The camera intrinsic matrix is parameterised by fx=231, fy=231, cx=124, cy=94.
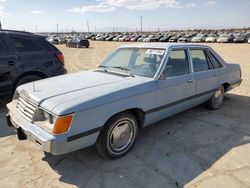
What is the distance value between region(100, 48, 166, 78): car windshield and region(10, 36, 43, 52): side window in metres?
2.31

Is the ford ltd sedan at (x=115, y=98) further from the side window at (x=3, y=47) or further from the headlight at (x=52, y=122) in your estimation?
the side window at (x=3, y=47)

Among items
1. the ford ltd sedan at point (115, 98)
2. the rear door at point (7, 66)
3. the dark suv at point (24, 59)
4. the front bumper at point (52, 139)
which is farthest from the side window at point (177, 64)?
the rear door at point (7, 66)

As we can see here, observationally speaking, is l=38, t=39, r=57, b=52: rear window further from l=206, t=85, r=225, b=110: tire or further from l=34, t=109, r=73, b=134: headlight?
l=206, t=85, r=225, b=110: tire

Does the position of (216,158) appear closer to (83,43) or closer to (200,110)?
(200,110)

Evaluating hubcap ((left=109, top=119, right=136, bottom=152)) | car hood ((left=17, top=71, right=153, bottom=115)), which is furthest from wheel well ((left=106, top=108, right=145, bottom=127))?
car hood ((left=17, top=71, right=153, bottom=115))

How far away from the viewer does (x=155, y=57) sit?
402 centimetres

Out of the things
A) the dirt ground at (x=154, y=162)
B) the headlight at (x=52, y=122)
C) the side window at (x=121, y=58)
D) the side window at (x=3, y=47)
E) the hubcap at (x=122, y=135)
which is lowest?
the dirt ground at (x=154, y=162)

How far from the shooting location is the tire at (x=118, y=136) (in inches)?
124

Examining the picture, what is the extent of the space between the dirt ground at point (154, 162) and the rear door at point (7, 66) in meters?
1.21

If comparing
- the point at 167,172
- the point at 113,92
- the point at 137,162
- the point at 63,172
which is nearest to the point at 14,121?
the point at 63,172

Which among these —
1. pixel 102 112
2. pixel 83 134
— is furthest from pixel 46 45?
pixel 83 134

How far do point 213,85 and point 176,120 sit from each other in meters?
1.13

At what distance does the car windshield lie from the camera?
3891 millimetres

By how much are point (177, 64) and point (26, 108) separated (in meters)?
2.62
